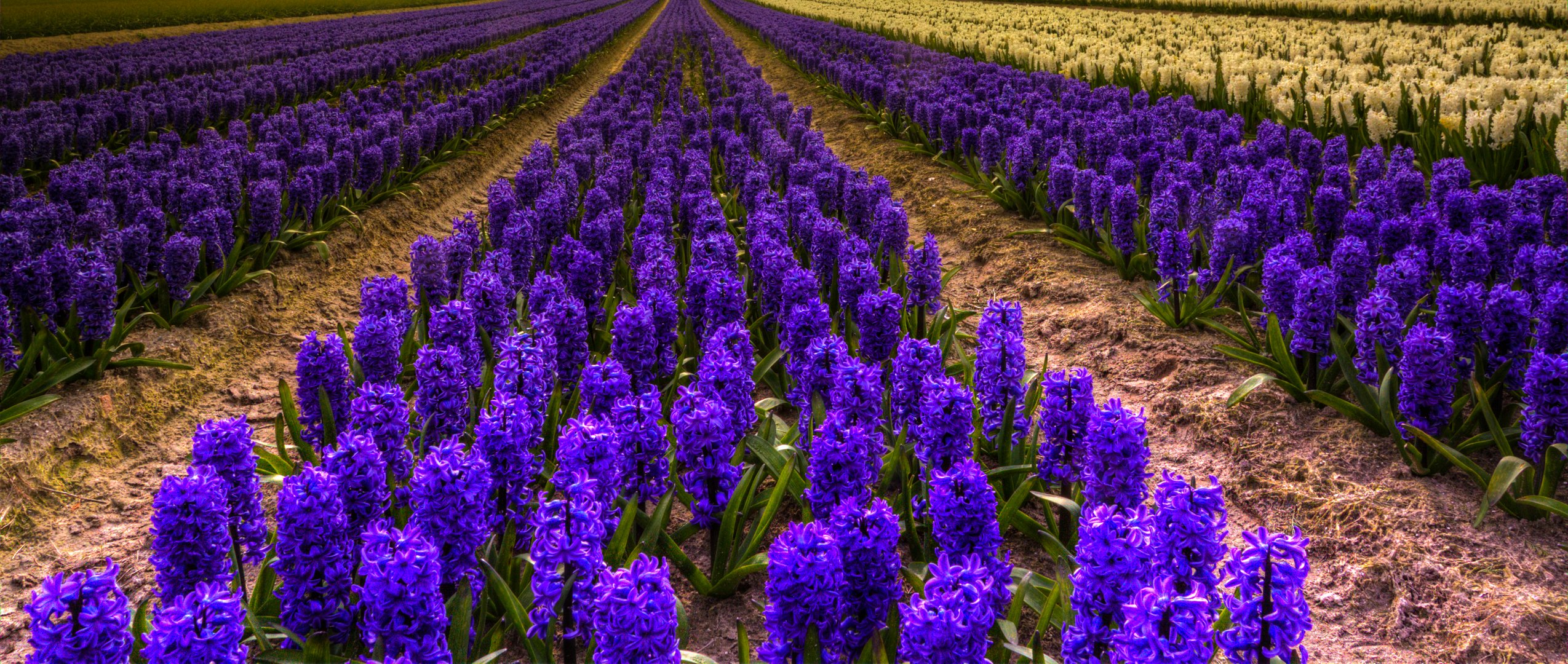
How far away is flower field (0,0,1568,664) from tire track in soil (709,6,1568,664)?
0.03 m

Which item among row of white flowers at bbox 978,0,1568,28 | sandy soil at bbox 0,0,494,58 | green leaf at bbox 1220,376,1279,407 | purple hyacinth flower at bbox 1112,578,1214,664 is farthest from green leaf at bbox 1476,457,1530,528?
sandy soil at bbox 0,0,494,58

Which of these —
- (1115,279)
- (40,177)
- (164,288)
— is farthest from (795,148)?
(40,177)

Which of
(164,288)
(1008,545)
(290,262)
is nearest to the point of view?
(1008,545)

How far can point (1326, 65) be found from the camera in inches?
591

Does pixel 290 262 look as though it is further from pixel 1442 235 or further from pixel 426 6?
pixel 426 6

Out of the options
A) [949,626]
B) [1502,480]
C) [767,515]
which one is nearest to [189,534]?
[767,515]

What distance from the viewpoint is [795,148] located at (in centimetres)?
1305

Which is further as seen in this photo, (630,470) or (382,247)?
(382,247)

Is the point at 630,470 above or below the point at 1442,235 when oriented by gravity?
below

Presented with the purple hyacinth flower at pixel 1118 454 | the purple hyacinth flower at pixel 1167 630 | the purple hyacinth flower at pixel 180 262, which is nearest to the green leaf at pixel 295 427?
the purple hyacinth flower at pixel 180 262

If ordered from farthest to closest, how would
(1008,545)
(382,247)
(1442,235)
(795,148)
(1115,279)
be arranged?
(795,148) < (382,247) < (1115,279) < (1442,235) < (1008,545)

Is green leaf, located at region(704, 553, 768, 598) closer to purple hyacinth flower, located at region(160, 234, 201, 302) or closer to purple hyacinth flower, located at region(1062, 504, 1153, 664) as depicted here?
purple hyacinth flower, located at region(1062, 504, 1153, 664)

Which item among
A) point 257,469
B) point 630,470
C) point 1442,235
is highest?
point 1442,235

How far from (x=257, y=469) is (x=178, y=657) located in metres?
3.12
